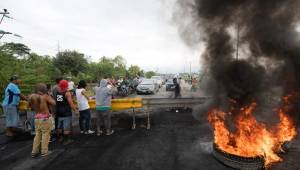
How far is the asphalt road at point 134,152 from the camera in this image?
609 centimetres

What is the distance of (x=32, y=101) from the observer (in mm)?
6840

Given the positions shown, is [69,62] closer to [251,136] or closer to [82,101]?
[82,101]

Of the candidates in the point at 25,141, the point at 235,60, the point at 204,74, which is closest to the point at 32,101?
the point at 25,141

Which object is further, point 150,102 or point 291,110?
point 150,102

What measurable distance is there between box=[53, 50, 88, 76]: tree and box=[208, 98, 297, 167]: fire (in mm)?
36244

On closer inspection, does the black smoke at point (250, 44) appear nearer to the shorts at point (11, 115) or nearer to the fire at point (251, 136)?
the fire at point (251, 136)

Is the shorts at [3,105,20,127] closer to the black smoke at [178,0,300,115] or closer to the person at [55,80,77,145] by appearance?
the person at [55,80,77,145]

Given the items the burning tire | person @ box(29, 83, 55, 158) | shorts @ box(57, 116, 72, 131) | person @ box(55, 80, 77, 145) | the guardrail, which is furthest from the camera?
the guardrail

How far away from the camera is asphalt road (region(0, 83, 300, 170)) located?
6.09 m

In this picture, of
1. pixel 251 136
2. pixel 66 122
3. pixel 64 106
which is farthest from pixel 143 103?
pixel 251 136

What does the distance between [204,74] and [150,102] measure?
160 inches

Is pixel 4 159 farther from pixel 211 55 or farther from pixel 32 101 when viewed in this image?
pixel 211 55

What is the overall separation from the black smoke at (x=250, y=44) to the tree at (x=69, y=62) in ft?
117

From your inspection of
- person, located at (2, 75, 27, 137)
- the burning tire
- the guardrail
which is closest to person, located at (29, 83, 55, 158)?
person, located at (2, 75, 27, 137)
